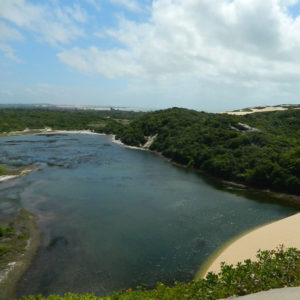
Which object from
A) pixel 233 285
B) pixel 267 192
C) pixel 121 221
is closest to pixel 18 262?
pixel 121 221

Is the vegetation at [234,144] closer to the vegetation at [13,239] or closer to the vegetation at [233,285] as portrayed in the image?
the vegetation at [233,285]

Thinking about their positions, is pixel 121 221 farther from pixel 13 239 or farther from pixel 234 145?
pixel 234 145

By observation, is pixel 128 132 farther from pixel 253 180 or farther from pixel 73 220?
pixel 73 220

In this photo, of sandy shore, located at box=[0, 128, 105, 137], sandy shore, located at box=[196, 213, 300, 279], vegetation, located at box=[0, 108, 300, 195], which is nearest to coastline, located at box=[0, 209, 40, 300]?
sandy shore, located at box=[196, 213, 300, 279]

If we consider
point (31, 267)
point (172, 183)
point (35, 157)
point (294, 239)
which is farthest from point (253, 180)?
point (35, 157)

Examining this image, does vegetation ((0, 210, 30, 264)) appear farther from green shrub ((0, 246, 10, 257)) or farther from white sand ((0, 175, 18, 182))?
white sand ((0, 175, 18, 182))
